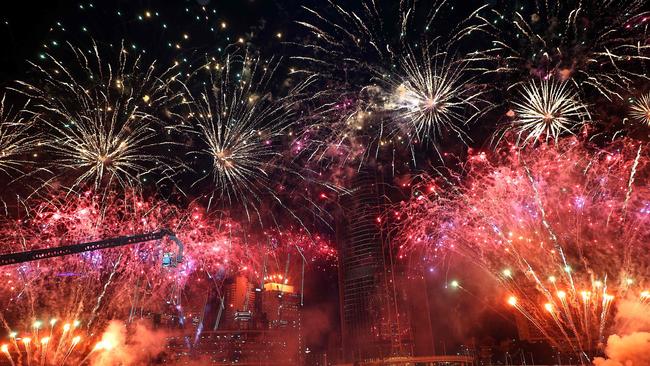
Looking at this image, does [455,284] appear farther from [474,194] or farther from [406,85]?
[406,85]

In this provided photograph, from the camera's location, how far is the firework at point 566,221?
14.5 m

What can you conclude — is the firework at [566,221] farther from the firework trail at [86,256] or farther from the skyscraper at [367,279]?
the skyscraper at [367,279]

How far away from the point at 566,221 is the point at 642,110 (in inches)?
220

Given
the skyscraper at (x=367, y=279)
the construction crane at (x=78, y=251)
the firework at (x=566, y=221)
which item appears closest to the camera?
the construction crane at (x=78, y=251)

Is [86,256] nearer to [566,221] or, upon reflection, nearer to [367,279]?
[566,221]

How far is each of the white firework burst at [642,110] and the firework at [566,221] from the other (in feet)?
3.64

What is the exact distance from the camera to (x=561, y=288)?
60.3ft

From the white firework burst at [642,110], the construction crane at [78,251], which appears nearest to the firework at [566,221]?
the white firework burst at [642,110]

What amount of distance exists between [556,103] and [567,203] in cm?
489

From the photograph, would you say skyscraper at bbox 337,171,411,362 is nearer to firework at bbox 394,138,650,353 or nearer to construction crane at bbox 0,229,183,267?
firework at bbox 394,138,650,353

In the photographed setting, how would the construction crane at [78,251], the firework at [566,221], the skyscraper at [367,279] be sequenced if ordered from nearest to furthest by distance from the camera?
the construction crane at [78,251] < the firework at [566,221] < the skyscraper at [367,279]

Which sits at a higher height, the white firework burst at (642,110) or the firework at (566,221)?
the white firework burst at (642,110)

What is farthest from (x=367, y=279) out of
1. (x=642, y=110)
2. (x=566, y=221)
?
(x=642, y=110)

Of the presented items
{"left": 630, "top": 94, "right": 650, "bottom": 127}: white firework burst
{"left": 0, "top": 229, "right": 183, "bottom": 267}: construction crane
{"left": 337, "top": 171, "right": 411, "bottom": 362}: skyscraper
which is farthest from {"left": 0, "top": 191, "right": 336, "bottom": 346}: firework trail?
{"left": 337, "top": 171, "right": 411, "bottom": 362}: skyscraper
